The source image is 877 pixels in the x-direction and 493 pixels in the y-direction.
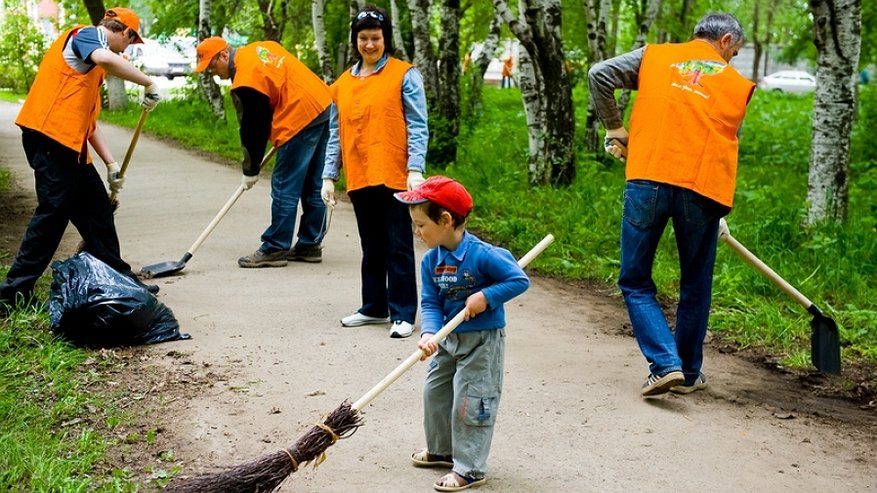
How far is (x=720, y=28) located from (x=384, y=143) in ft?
6.92

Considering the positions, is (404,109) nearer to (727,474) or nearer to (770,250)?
(727,474)

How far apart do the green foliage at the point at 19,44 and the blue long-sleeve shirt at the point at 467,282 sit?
29418 mm

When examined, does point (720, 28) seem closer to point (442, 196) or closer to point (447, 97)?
point (442, 196)

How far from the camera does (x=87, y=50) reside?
A: 21.9 feet

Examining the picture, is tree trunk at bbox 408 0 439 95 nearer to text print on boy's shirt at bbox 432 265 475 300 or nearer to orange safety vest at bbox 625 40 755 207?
orange safety vest at bbox 625 40 755 207

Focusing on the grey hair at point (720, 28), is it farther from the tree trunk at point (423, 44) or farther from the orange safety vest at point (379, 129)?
the tree trunk at point (423, 44)

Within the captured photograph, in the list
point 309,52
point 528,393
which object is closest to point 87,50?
point 528,393

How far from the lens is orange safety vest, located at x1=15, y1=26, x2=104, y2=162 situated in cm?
677

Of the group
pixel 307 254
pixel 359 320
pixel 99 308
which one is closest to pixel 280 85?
pixel 307 254

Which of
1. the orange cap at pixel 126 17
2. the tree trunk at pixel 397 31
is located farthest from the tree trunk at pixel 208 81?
the orange cap at pixel 126 17

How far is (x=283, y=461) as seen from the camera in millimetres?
4098

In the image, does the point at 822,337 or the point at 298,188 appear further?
the point at 298,188

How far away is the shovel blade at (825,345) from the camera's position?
240 inches

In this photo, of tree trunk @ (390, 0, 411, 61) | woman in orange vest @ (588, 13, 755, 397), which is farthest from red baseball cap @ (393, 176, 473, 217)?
tree trunk @ (390, 0, 411, 61)
